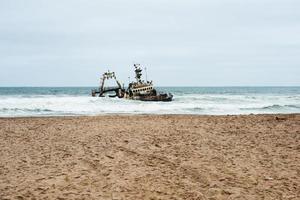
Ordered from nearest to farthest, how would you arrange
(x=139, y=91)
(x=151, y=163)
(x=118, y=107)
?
(x=151, y=163) → (x=118, y=107) → (x=139, y=91)

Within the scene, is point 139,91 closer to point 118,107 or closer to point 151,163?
point 118,107

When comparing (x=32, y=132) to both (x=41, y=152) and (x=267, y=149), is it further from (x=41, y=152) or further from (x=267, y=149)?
(x=267, y=149)

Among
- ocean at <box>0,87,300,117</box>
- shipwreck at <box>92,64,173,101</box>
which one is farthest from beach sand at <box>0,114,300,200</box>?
shipwreck at <box>92,64,173,101</box>

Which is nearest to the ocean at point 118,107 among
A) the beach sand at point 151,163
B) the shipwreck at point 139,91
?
the shipwreck at point 139,91

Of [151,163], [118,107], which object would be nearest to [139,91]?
[118,107]

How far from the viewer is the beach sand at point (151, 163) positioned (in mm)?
7027

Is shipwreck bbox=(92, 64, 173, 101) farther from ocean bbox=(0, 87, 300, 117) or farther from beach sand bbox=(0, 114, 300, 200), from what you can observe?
beach sand bbox=(0, 114, 300, 200)

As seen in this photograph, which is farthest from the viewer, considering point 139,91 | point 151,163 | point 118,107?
point 139,91

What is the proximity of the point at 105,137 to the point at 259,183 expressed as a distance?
6.24 metres

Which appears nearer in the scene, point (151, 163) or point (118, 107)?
point (151, 163)

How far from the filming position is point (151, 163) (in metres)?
8.95

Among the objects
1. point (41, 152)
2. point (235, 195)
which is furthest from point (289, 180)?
point (41, 152)

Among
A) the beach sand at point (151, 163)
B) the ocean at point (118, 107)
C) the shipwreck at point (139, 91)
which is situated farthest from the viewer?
the shipwreck at point (139, 91)

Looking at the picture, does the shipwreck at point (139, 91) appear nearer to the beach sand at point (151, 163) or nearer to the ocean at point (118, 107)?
the ocean at point (118, 107)
